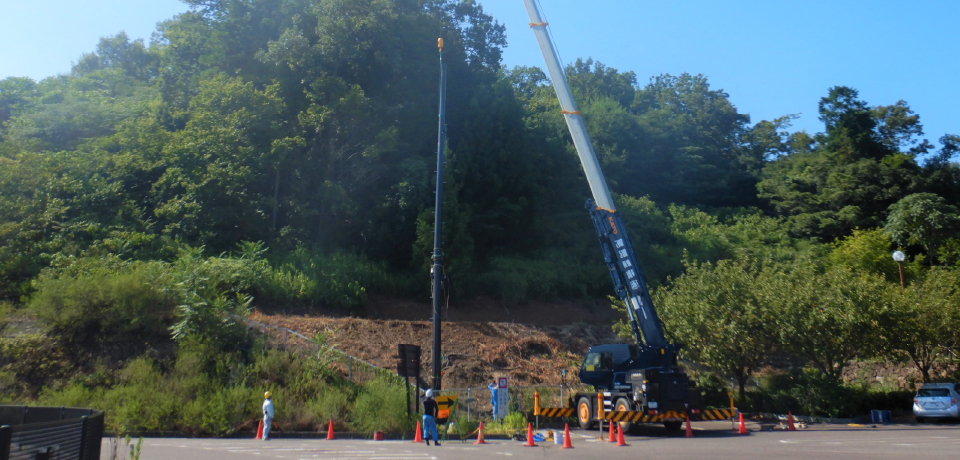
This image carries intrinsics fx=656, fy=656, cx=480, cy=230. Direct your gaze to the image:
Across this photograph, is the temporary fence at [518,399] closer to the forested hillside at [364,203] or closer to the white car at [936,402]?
the forested hillside at [364,203]

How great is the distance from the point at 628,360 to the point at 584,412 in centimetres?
201

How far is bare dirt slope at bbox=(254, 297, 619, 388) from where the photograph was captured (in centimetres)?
2464

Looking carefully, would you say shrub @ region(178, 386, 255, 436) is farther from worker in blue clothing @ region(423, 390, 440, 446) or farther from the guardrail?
the guardrail

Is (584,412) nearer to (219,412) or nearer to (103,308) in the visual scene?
(219,412)

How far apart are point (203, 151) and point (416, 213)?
36.0 feet

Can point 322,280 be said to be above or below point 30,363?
above

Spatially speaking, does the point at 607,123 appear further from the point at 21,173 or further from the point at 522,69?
the point at 21,173

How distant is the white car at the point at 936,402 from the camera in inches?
903

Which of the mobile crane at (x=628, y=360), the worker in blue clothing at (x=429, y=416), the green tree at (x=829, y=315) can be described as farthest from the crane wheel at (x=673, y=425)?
the worker in blue clothing at (x=429, y=416)

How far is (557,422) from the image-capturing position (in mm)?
20250

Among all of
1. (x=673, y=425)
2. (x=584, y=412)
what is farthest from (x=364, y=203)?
(x=673, y=425)

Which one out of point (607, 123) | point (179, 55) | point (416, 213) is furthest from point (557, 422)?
point (607, 123)

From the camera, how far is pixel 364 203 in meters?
34.2

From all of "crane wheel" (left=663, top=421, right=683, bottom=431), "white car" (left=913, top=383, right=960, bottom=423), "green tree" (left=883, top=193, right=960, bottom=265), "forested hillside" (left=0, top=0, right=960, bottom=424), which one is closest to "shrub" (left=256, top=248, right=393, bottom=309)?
"forested hillside" (left=0, top=0, right=960, bottom=424)
